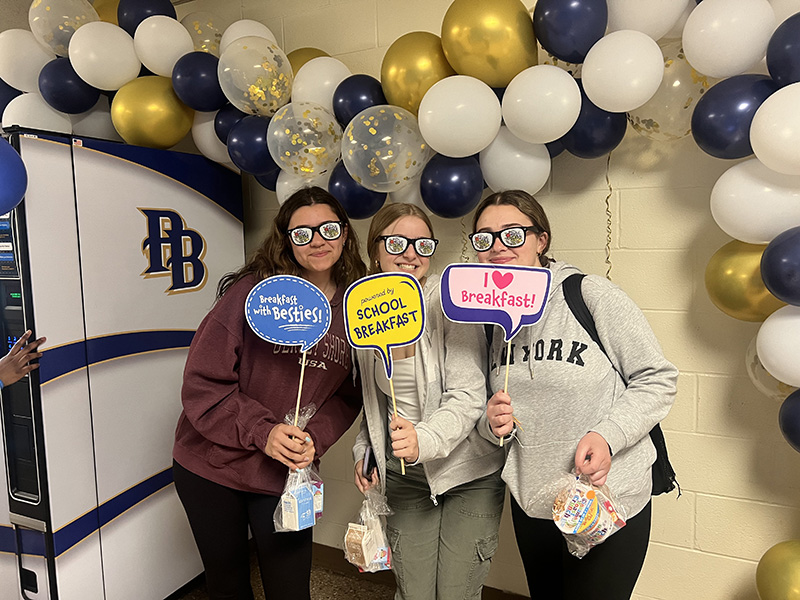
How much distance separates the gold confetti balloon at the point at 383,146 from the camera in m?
1.75

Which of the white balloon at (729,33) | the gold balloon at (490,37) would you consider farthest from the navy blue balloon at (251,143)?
the white balloon at (729,33)

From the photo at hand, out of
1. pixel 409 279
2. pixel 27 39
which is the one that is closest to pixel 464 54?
pixel 409 279

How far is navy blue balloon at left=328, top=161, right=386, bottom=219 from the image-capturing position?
6.44 feet

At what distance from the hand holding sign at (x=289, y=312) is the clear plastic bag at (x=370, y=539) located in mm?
324

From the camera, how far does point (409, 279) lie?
1.44m

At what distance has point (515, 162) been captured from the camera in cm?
176

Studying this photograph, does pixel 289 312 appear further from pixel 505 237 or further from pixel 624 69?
pixel 624 69

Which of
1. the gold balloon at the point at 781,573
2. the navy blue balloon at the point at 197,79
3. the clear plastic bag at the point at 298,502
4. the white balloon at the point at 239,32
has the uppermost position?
the white balloon at the point at 239,32

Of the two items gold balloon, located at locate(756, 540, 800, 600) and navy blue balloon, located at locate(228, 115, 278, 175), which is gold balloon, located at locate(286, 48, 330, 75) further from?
gold balloon, located at locate(756, 540, 800, 600)

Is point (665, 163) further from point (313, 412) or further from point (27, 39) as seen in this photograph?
point (27, 39)

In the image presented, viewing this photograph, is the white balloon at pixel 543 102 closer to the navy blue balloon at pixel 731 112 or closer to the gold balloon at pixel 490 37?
the gold balloon at pixel 490 37

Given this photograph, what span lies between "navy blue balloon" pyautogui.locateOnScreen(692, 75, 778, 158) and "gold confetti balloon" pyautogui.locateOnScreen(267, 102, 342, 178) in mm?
1081

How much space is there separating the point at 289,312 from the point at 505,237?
0.59 m

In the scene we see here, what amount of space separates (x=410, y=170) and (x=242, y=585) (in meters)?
1.37
